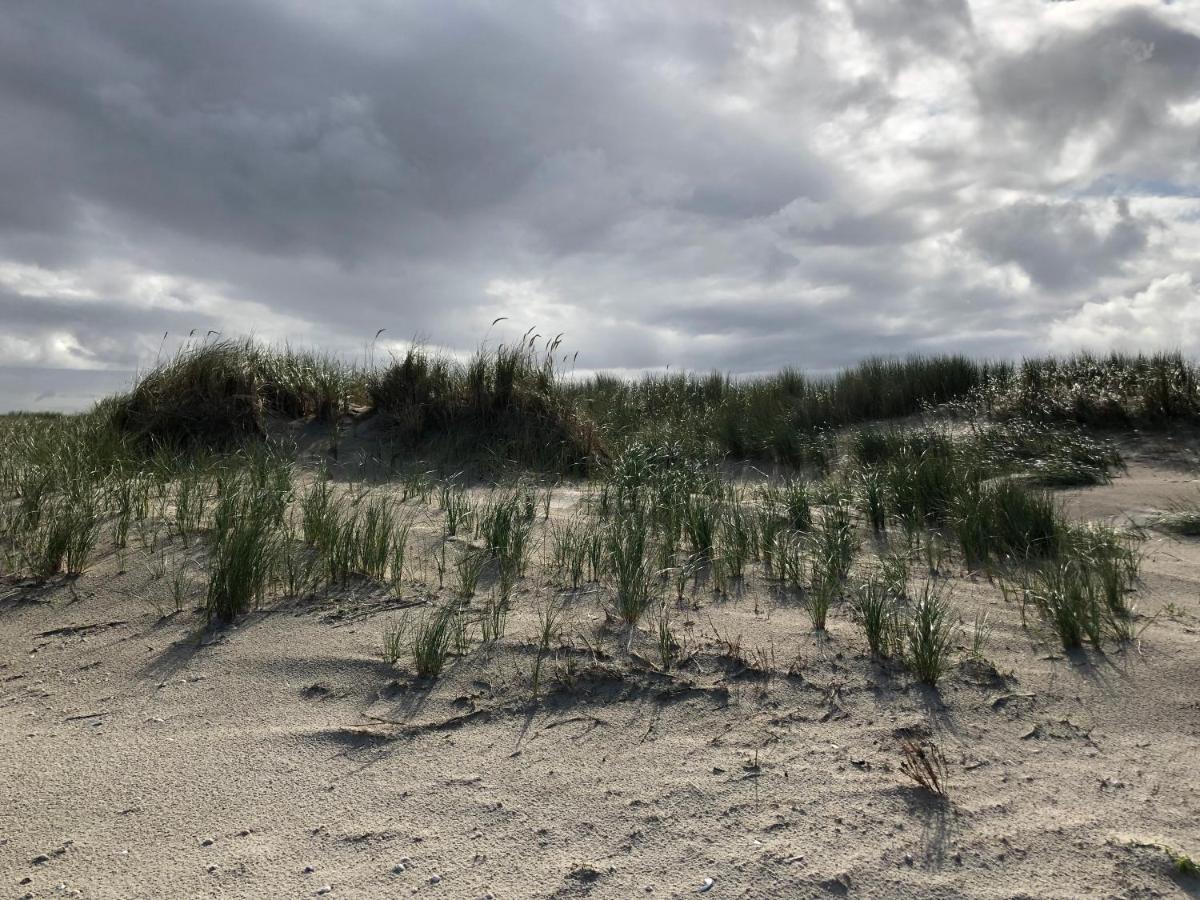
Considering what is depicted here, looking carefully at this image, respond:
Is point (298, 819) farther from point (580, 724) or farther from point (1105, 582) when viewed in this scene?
point (1105, 582)

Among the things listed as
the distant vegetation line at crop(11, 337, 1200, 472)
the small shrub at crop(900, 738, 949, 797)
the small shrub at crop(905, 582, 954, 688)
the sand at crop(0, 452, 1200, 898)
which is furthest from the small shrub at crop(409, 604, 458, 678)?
the distant vegetation line at crop(11, 337, 1200, 472)

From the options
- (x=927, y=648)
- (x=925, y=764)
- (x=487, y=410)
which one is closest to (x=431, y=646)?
(x=925, y=764)

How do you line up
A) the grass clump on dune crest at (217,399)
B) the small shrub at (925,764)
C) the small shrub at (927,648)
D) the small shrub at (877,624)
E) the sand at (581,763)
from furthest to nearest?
the grass clump on dune crest at (217,399) < the small shrub at (877,624) < the small shrub at (927,648) < the small shrub at (925,764) < the sand at (581,763)

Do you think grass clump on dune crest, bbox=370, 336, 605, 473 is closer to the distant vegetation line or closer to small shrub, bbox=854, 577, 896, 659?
the distant vegetation line

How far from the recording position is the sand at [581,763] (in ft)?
6.89

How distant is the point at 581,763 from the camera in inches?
101

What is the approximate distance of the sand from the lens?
2.10 meters

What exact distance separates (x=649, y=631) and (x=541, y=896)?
4.92 ft

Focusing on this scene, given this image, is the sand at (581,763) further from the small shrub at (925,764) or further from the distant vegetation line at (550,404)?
the distant vegetation line at (550,404)

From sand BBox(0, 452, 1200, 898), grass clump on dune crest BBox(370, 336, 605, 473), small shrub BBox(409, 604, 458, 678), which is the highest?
grass clump on dune crest BBox(370, 336, 605, 473)

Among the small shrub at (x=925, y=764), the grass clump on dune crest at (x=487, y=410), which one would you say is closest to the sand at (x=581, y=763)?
the small shrub at (x=925, y=764)

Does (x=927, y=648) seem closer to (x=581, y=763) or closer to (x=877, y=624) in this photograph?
(x=877, y=624)

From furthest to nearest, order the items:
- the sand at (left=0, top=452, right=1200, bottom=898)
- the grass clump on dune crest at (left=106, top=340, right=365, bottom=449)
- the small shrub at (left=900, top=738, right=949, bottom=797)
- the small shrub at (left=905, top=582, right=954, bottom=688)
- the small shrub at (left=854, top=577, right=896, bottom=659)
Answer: the grass clump on dune crest at (left=106, top=340, right=365, bottom=449) → the small shrub at (left=854, top=577, right=896, bottom=659) → the small shrub at (left=905, top=582, right=954, bottom=688) → the small shrub at (left=900, top=738, right=949, bottom=797) → the sand at (left=0, top=452, right=1200, bottom=898)

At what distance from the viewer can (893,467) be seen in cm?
661
